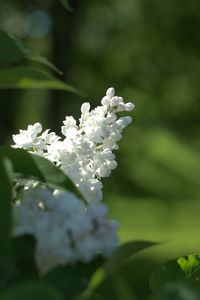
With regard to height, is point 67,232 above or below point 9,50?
below

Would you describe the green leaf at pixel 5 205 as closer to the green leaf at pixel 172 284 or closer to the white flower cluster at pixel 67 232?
the white flower cluster at pixel 67 232

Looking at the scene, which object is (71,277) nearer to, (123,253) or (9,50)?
(123,253)

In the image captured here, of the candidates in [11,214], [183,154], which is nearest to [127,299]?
[11,214]

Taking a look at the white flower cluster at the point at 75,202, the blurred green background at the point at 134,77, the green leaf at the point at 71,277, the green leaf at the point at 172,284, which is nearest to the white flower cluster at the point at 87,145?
the white flower cluster at the point at 75,202

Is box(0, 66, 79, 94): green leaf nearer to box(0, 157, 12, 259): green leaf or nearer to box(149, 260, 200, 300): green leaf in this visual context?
box(0, 157, 12, 259): green leaf

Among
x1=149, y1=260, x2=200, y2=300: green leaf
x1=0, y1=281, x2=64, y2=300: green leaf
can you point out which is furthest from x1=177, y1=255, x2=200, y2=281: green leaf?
x1=0, y1=281, x2=64, y2=300: green leaf

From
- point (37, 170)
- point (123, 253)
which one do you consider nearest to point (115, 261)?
point (123, 253)
